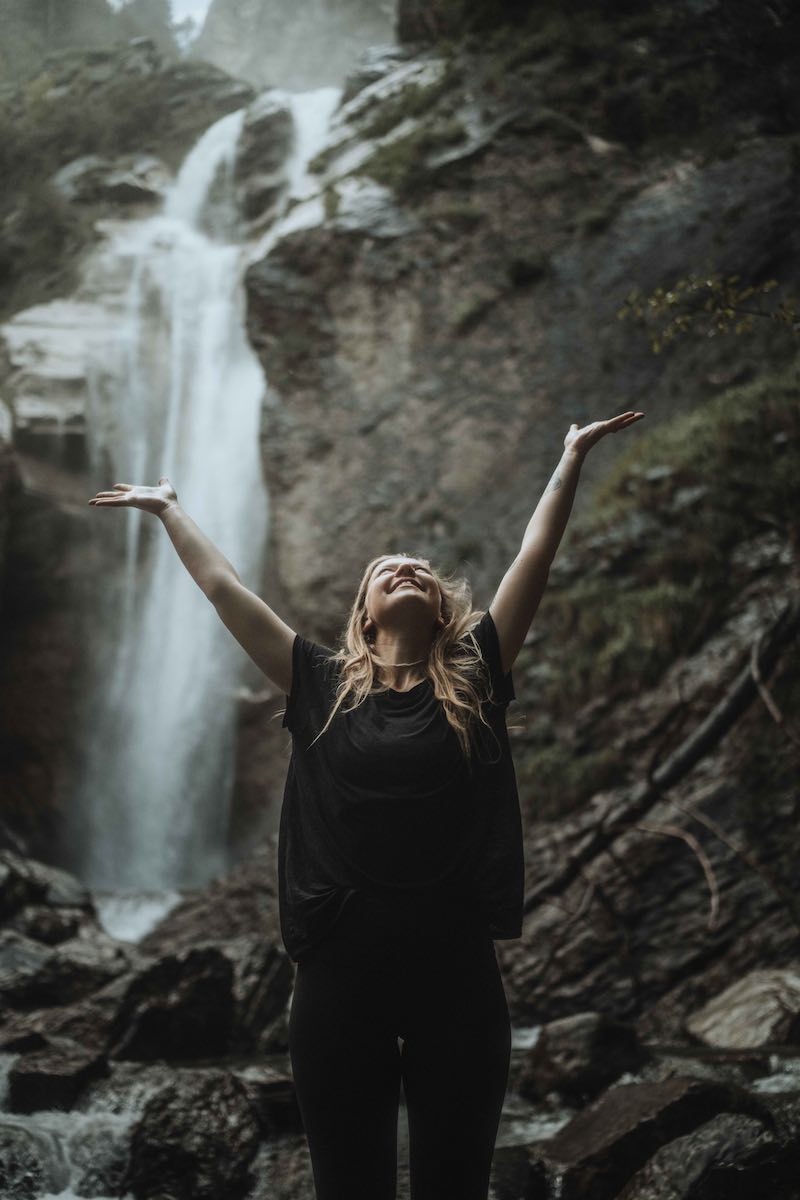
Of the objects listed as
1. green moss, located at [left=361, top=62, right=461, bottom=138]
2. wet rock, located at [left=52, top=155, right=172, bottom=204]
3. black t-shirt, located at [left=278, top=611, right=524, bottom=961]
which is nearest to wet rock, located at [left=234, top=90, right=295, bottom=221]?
wet rock, located at [left=52, top=155, right=172, bottom=204]

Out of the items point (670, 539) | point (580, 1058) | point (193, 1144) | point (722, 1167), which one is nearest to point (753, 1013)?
point (580, 1058)

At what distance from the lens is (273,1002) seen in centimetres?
726

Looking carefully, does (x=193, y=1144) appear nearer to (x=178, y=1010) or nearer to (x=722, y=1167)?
(x=178, y=1010)

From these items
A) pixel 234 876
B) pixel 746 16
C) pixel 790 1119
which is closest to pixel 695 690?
pixel 790 1119

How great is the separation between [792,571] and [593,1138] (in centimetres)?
525

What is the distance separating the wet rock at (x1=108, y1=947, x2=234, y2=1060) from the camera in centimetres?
648

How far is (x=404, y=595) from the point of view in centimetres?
253

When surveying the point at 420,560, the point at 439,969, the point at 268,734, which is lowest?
the point at 268,734

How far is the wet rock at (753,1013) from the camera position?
19.0 ft

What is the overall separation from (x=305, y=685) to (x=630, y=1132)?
2996 mm

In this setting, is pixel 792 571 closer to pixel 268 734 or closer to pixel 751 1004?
pixel 751 1004

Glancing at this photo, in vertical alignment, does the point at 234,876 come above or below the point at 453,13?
below

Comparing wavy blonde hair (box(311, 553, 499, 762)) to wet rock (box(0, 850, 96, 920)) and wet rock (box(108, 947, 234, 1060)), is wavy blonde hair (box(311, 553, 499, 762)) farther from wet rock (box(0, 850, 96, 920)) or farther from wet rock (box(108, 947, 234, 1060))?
wet rock (box(0, 850, 96, 920))

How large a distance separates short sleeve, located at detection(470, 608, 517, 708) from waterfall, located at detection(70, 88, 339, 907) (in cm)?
1165
